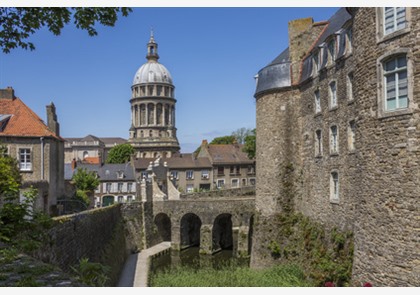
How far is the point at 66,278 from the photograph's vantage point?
237 inches

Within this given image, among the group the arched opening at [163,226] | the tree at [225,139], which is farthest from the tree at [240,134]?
the arched opening at [163,226]

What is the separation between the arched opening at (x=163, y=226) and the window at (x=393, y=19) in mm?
24363

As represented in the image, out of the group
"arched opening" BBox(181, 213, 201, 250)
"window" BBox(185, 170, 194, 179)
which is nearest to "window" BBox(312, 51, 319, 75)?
"arched opening" BBox(181, 213, 201, 250)

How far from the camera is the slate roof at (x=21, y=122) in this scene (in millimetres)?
21984

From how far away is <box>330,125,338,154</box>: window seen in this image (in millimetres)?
15812

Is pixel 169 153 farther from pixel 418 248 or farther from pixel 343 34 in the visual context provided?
pixel 418 248

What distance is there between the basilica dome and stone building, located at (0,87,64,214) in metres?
57.1

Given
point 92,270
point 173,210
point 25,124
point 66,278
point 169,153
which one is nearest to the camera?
point 66,278

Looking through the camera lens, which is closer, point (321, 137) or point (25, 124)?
point (321, 137)

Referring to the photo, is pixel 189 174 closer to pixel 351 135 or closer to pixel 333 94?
pixel 333 94

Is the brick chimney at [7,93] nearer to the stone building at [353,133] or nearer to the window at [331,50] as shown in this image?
the stone building at [353,133]

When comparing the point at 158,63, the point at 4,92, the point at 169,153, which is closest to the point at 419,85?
the point at 4,92

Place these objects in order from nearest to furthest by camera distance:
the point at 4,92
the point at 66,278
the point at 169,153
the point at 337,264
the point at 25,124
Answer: the point at 66,278, the point at 337,264, the point at 25,124, the point at 4,92, the point at 169,153
